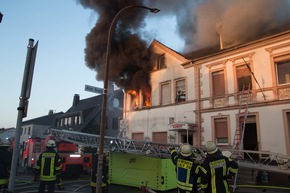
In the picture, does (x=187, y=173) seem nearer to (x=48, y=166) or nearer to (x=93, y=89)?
(x=93, y=89)

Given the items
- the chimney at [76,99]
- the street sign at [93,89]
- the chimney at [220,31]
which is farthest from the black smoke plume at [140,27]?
the chimney at [76,99]

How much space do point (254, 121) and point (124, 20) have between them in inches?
402

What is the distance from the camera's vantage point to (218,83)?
13734 mm

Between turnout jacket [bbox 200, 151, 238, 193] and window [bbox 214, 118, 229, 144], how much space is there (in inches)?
338

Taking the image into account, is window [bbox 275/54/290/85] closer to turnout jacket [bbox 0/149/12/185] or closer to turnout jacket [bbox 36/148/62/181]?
turnout jacket [bbox 36/148/62/181]

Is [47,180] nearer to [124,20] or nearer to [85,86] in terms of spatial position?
[85,86]

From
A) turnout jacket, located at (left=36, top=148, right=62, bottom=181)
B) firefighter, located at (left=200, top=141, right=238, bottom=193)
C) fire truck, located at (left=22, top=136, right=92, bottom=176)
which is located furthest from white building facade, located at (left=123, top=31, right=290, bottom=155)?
turnout jacket, located at (left=36, top=148, right=62, bottom=181)

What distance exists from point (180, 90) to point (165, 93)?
1298mm

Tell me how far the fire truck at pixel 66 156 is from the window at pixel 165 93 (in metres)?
5.80

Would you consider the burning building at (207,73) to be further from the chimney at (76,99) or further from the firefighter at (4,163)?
the chimney at (76,99)

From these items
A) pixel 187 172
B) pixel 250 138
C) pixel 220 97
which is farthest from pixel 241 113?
pixel 187 172

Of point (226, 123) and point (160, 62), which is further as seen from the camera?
point (160, 62)

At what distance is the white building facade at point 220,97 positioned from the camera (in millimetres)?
11413

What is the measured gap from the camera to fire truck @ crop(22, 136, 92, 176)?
12930 mm
